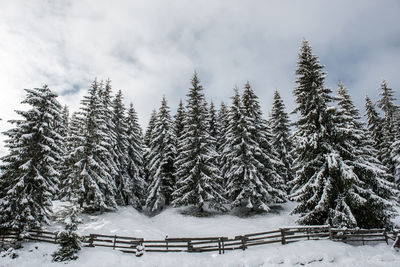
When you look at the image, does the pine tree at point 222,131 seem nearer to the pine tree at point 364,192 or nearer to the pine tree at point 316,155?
the pine tree at point 316,155

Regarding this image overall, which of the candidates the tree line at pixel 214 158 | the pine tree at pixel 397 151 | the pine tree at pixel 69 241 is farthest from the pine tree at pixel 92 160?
the pine tree at pixel 397 151

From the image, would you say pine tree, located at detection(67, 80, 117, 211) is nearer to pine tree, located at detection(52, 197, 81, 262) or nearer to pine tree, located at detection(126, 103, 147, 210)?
pine tree, located at detection(126, 103, 147, 210)

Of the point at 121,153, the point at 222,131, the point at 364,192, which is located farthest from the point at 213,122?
the point at 364,192

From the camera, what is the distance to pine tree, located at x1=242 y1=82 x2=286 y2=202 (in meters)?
26.6

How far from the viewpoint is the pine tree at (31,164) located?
1653cm

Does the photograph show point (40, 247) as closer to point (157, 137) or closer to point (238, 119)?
point (157, 137)

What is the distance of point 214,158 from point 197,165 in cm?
287

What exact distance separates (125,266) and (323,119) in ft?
58.3

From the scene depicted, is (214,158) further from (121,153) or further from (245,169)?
(121,153)

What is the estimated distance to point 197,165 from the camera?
2673cm

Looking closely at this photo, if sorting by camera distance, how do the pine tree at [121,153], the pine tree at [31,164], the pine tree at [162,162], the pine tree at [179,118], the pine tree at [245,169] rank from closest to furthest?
1. the pine tree at [31,164]
2. the pine tree at [245,169]
3. the pine tree at [121,153]
4. the pine tree at [162,162]
5. the pine tree at [179,118]

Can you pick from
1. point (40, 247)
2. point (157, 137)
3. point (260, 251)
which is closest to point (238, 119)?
point (157, 137)

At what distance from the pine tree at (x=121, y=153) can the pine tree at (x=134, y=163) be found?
0.83m

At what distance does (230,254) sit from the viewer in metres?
14.5
